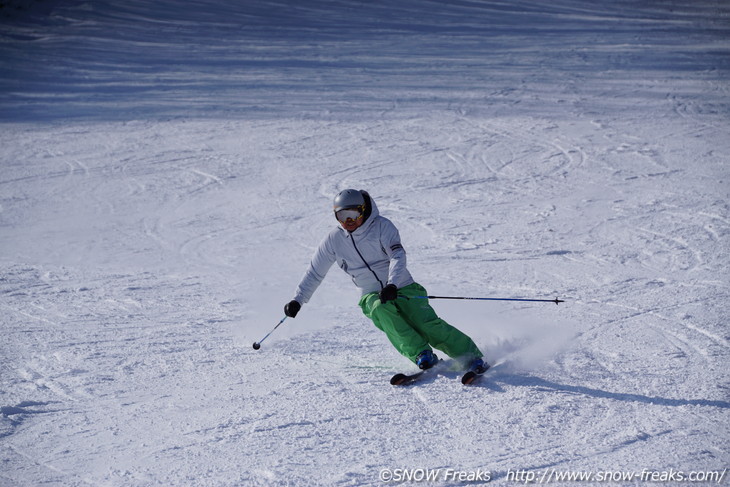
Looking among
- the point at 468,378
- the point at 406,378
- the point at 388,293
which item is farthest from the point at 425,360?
the point at 388,293

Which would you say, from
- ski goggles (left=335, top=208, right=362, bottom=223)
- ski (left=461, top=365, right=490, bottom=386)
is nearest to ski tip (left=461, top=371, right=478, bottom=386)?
ski (left=461, top=365, right=490, bottom=386)

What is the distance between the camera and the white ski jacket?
510 centimetres

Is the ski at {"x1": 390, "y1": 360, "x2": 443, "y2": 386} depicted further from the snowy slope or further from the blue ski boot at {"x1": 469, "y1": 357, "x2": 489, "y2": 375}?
the blue ski boot at {"x1": 469, "y1": 357, "x2": 489, "y2": 375}

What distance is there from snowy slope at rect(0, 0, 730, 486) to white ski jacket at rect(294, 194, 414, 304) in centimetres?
63

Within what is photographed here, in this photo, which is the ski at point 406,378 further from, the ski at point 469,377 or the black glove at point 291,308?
the black glove at point 291,308

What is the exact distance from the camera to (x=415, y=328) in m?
5.15

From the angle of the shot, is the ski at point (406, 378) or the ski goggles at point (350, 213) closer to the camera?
the ski at point (406, 378)

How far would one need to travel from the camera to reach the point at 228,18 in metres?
24.7

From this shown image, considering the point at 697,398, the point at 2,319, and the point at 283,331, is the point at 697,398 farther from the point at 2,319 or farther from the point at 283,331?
the point at 2,319

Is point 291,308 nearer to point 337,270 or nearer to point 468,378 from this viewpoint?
point 468,378

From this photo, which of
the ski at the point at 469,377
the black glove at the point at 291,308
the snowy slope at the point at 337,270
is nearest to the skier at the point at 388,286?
the black glove at the point at 291,308

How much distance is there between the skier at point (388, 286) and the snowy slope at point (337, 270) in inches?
9.8

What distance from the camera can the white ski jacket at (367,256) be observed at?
5.10m

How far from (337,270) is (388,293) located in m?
Result: 3.45
